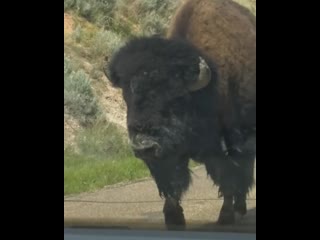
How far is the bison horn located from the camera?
430 centimetres

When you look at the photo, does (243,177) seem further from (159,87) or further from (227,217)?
(159,87)

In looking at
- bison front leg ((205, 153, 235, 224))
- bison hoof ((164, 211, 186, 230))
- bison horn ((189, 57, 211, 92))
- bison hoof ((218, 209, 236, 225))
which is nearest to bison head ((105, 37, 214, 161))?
bison horn ((189, 57, 211, 92))

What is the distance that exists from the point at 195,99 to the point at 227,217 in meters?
1.07

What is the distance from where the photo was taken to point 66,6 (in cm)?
386

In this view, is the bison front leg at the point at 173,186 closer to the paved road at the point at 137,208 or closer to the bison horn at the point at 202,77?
the paved road at the point at 137,208

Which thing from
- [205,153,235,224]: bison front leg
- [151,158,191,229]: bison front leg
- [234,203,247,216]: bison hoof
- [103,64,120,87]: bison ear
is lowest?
[151,158,191,229]: bison front leg

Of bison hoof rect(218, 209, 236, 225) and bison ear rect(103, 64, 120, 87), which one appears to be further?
bison ear rect(103, 64, 120, 87)

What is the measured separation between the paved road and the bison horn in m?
0.82

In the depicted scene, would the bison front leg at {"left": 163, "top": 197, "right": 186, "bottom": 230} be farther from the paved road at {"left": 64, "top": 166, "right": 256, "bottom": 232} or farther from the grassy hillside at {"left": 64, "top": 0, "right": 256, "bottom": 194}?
the grassy hillside at {"left": 64, "top": 0, "right": 256, "bottom": 194}

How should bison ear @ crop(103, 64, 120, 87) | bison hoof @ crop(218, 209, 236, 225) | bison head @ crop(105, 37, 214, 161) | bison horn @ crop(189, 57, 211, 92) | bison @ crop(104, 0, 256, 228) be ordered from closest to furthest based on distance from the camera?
1. bison hoof @ crop(218, 209, 236, 225)
2. bison @ crop(104, 0, 256, 228)
3. bison ear @ crop(103, 64, 120, 87)
4. bison head @ crop(105, 37, 214, 161)
5. bison horn @ crop(189, 57, 211, 92)

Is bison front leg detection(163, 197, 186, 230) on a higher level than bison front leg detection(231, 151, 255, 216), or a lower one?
lower

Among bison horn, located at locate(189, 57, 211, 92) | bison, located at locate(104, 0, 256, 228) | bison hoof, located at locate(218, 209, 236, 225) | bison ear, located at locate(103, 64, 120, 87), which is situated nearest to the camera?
bison hoof, located at locate(218, 209, 236, 225)
